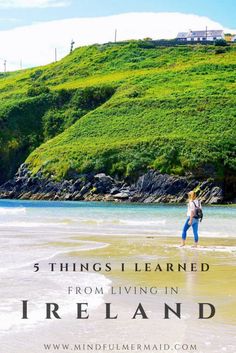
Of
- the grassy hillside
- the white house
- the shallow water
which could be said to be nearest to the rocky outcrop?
the grassy hillside

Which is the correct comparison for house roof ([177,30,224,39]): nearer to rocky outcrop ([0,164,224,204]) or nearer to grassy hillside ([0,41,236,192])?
grassy hillside ([0,41,236,192])

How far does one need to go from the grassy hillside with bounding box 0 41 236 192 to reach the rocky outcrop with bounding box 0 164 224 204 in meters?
1.37

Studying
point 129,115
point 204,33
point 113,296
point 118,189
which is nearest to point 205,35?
point 204,33

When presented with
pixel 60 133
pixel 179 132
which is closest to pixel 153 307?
pixel 179 132

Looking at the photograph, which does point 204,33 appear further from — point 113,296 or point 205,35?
point 113,296

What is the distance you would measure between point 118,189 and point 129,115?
1903 centimetres

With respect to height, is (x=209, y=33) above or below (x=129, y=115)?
above

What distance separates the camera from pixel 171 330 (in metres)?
8.62

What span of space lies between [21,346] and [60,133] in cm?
9872

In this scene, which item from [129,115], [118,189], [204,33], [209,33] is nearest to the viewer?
[118,189]

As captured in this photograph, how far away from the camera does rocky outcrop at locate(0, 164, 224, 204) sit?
242ft

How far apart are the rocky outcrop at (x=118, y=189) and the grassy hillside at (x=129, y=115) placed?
1.37m

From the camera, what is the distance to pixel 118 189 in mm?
78125

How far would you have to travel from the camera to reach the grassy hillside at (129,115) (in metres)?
80.2
